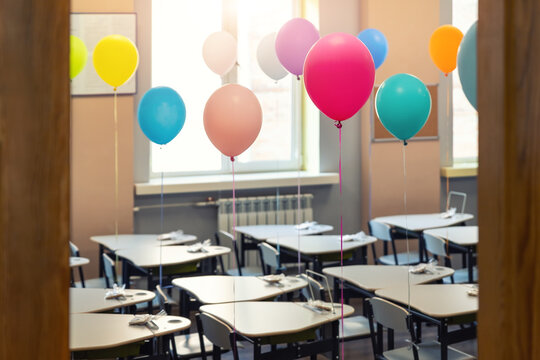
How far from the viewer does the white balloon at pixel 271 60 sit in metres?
6.00

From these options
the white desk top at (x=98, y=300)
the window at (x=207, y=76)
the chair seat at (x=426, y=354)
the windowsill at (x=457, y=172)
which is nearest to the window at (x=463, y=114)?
the windowsill at (x=457, y=172)

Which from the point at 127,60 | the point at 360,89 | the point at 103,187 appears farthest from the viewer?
the point at 103,187

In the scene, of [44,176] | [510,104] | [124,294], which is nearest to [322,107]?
[124,294]

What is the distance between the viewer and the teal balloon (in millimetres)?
4199

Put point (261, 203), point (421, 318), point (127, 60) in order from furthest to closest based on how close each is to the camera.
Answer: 1. point (261, 203)
2. point (127, 60)
3. point (421, 318)

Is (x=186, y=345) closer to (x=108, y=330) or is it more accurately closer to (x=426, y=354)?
(x=108, y=330)

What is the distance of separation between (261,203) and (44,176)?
616 cm

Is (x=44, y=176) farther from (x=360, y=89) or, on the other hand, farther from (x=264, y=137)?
(x=264, y=137)

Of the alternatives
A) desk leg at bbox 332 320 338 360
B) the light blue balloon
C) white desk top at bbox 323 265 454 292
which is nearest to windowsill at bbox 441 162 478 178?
white desk top at bbox 323 265 454 292

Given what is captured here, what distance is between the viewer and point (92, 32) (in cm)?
655

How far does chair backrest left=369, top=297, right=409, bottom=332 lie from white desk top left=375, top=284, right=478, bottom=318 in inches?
8.9

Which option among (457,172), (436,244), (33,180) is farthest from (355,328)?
(457,172)

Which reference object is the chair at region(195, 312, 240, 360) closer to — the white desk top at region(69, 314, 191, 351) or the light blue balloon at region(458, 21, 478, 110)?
the white desk top at region(69, 314, 191, 351)

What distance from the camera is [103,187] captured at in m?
6.63
